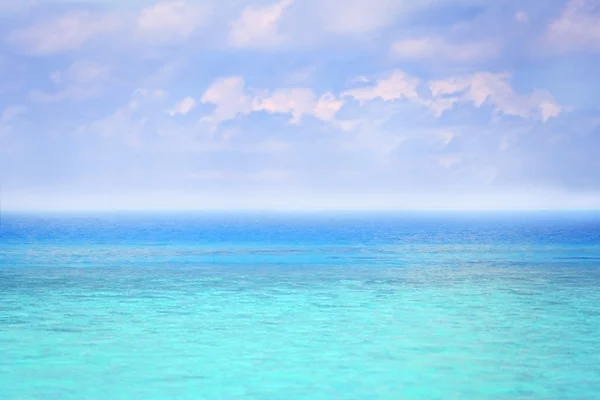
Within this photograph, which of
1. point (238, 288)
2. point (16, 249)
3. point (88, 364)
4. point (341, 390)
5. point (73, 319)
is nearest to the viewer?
point (341, 390)

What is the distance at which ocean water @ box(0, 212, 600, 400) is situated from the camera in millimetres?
12953

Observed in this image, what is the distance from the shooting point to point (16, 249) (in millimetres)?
45906

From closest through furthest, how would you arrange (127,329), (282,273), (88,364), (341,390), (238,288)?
(341,390), (88,364), (127,329), (238,288), (282,273)

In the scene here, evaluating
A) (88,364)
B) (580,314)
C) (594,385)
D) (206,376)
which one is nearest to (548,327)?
(580,314)

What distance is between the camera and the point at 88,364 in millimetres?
14188

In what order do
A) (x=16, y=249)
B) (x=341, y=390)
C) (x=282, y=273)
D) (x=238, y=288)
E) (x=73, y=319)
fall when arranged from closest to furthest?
(x=341, y=390), (x=73, y=319), (x=238, y=288), (x=282, y=273), (x=16, y=249)

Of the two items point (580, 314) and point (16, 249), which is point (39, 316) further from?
point (16, 249)

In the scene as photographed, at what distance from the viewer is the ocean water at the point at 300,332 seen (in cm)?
1295

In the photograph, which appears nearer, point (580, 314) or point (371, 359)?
point (371, 359)

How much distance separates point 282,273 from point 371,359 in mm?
15503

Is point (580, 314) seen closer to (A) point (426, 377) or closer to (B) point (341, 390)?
(A) point (426, 377)

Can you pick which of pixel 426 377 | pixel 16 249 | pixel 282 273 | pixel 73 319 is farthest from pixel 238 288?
pixel 16 249

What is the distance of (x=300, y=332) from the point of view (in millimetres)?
17172

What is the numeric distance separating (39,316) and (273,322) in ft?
18.4
